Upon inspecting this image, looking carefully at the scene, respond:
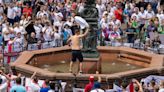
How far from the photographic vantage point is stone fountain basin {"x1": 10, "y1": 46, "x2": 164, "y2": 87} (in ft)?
65.0

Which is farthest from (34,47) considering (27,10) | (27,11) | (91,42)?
(27,10)

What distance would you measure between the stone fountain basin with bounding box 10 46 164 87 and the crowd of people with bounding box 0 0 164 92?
1090 millimetres

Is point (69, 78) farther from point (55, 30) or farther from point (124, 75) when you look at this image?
point (55, 30)

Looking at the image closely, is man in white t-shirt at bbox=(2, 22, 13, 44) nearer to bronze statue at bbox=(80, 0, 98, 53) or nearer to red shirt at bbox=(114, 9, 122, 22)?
bronze statue at bbox=(80, 0, 98, 53)

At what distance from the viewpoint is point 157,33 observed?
87.1ft

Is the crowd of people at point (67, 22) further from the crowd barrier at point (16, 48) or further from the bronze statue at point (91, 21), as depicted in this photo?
the bronze statue at point (91, 21)

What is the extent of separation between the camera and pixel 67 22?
87.2 feet

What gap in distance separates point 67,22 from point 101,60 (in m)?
3.43

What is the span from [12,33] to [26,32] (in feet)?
2.23

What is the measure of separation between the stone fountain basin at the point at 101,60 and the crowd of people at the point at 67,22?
1.09 m

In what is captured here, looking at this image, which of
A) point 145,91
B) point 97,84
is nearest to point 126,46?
point 145,91

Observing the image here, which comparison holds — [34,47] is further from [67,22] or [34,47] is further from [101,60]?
[101,60]

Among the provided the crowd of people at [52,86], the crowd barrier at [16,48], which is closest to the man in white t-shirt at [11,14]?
the crowd barrier at [16,48]

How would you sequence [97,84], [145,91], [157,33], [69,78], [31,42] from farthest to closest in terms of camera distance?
[157,33], [31,42], [69,78], [145,91], [97,84]
